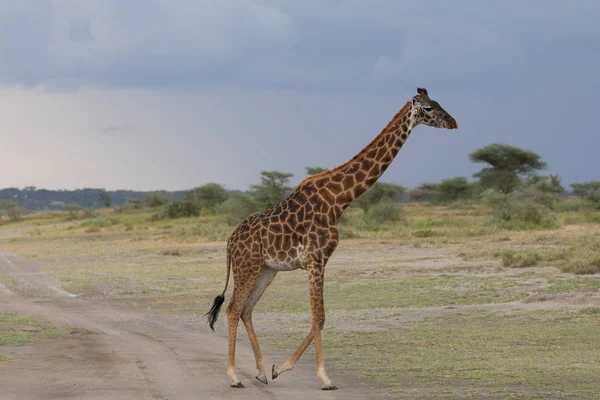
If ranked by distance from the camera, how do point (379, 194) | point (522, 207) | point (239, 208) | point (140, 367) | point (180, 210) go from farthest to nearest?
1. point (379, 194)
2. point (180, 210)
3. point (239, 208)
4. point (522, 207)
5. point (140, 367)

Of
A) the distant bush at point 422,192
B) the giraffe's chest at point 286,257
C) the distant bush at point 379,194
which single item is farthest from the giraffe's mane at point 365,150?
the distant bush at point 422,192

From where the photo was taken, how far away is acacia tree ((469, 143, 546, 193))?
231 ft

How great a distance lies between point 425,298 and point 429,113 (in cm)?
1027

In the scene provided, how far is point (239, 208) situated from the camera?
56219 millimetres

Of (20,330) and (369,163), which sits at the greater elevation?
(369,163)

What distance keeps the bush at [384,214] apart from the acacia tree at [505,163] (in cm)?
2102

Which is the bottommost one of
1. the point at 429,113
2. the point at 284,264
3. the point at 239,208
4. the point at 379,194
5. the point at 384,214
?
the point at 284,264

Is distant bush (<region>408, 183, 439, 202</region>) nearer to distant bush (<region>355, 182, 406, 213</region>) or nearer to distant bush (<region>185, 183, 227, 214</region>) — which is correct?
distant bush (<region>355, 182, 406, 213</region>)

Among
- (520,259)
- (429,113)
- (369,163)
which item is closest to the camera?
(429,113)

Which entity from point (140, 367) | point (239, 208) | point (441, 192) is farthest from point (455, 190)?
point (140, 367)

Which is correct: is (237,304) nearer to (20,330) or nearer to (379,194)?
(20,330)

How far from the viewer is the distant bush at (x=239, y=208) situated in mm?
54969

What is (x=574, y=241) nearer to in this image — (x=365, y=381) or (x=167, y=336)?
(x=167, y=336)

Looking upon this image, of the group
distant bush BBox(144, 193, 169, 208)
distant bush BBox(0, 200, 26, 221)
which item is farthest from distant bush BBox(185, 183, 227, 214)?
distant bush BBox(0, 200, 26, 221)
